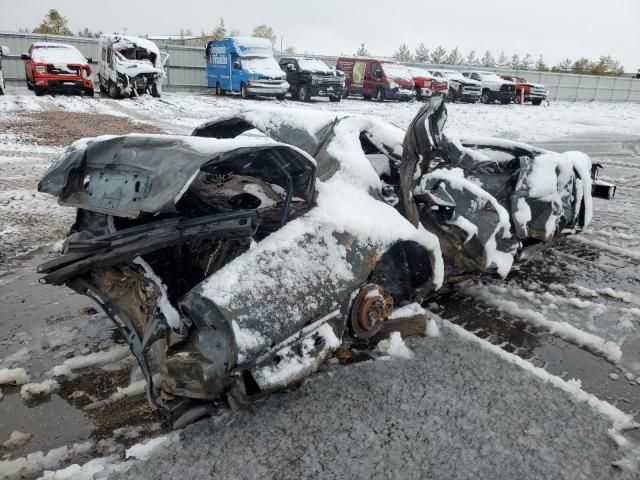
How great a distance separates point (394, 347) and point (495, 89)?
24.3 m

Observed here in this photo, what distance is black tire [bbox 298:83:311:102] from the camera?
19.3 meters

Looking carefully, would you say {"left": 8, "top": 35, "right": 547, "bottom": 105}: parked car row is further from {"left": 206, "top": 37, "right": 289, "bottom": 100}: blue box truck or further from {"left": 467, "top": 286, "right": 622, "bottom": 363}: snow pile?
{"left": 467, "top": 286, "right": 622, "bottom": 363}: snow pile

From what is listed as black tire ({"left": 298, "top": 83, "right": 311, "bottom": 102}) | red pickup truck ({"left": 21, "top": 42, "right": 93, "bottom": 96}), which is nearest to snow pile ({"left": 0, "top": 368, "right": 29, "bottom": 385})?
red pickup truck ({"left": 21, "top": 42, "right": 93, "bottom": 96})

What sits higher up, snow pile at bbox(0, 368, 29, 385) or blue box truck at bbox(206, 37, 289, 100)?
blue box truck at bbox(206, 37, 289, 100)

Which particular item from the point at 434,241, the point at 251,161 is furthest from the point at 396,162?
the point at 251,161

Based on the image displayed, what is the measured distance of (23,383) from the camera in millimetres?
2684

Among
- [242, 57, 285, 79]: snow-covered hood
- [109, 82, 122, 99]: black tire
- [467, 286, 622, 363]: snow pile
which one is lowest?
[467, 286, 622, 363]: snow pile

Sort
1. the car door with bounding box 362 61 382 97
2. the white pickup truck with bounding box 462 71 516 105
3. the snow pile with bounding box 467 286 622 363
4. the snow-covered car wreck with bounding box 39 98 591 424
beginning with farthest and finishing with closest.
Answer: the white pickup truck with bounding box 462 71 516 105 → the car door with bounding box 362 61 382 97 → the snow pile with bounding box 467 286 622 363 → the snow-covered car wreck with bounding box 39 98 591 424

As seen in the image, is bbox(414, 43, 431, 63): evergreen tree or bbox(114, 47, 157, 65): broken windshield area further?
bbox(414, 43, 431, 63): evergreen tree

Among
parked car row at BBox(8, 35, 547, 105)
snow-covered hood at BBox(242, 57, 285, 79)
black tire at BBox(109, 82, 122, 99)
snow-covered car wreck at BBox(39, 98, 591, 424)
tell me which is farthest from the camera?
snow-covered hood at BBox(242, 57, 285, 79)

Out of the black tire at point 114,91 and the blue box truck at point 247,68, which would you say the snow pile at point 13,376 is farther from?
the blue box truck at point 247,68

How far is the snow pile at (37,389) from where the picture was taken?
8.48 ft

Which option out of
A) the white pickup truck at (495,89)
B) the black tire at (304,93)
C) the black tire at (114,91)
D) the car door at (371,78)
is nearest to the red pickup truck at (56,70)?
the black tire at (114,91)

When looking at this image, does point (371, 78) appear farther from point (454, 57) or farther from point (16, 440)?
point (454, 57)
